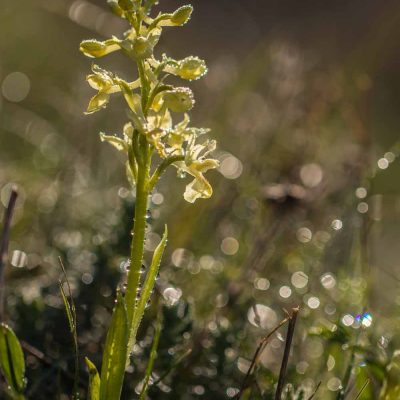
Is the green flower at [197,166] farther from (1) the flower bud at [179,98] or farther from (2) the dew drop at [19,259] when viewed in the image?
(2) the dew drop at [19,259]

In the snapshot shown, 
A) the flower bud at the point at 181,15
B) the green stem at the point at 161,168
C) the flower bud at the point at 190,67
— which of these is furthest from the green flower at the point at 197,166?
the flower bud at the point at 181,15

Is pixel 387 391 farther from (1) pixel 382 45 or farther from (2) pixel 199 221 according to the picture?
(1) pixel 382 45

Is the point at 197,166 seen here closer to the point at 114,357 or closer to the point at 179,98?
the point at 179,98

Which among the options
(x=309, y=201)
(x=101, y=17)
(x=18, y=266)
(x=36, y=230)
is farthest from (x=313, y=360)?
(x=101, y=17)

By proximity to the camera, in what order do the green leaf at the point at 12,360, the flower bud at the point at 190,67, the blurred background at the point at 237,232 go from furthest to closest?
the blurred background at the point at 237,232 < the flower bud at the point at 190,67 < the green leaf at the point at 12,360

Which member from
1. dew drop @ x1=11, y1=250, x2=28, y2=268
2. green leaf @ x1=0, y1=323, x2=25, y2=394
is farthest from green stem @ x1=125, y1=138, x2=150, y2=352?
dew drop @ x1=11, y1=250, x2=28, y2=268

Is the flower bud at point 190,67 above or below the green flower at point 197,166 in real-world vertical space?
above
